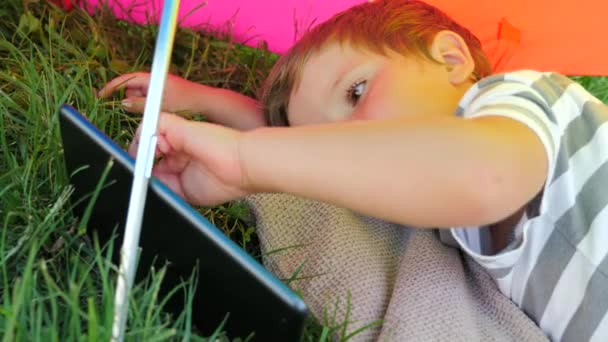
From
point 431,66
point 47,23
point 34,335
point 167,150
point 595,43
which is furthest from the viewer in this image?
point 595,43

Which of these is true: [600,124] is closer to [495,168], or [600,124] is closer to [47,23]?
[495,168]

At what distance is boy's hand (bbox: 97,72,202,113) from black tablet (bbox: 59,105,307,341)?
0.25 m

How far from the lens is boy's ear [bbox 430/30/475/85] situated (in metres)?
0.88

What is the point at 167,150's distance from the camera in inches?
28.2

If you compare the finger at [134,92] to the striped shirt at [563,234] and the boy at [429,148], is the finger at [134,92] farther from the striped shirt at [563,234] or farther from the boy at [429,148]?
the striped shirt at [563,234]

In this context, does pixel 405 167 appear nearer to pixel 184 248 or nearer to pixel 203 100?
pixel 184 248

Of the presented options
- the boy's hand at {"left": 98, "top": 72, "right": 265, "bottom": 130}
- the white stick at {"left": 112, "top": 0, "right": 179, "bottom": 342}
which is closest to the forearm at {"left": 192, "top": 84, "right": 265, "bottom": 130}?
the boy's hand at {"left": 98, "top": 72, "right": 265, "bottom": 130}

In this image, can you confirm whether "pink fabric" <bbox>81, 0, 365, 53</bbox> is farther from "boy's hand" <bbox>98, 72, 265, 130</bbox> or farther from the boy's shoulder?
the boy's shoulder

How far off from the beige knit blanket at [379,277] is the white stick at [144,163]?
9.1 inches

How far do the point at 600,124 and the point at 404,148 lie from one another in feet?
1.03

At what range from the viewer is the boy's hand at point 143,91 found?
0.97 meters

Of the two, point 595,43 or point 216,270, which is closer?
point 216,270

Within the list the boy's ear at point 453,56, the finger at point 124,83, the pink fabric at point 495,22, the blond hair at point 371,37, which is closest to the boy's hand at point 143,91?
the finger at point 124,83

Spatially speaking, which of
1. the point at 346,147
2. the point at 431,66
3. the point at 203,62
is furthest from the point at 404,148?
the point at 203,62
